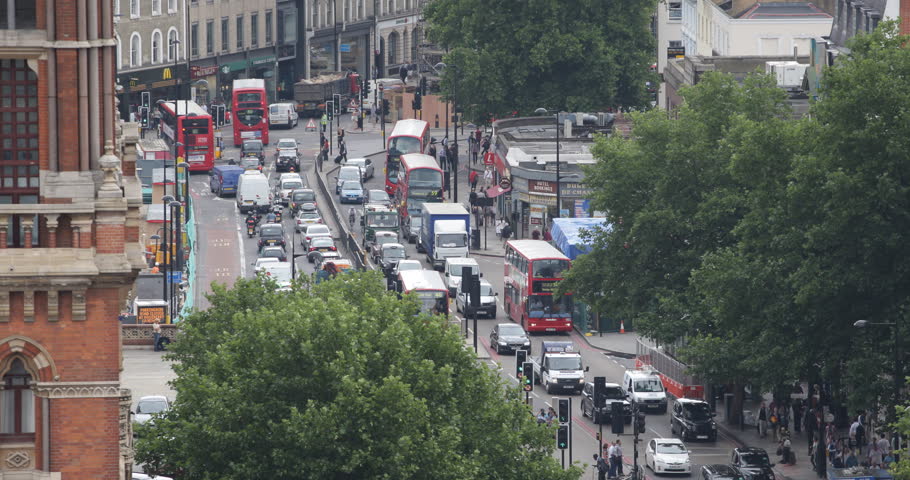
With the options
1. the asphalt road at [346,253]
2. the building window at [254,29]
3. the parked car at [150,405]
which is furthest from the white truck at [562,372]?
the building window at [254,29]

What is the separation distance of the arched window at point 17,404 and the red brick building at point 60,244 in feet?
0.05

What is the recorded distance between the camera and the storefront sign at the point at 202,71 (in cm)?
15488

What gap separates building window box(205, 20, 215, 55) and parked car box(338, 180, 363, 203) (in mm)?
40231

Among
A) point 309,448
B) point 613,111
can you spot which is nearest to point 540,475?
point 309,448

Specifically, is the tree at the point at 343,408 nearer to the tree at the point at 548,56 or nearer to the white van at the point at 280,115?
the tree at the point at 548,56

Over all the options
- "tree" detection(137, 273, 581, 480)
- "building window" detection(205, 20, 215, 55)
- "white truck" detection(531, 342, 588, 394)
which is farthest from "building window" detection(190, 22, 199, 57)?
"tree" detection(137, 273, 581, 480)

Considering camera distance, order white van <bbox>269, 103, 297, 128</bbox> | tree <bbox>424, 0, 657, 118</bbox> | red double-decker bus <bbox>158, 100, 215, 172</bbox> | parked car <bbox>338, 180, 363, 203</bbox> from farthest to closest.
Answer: white van <bbox>269, 103, 297, 128</bbox> → red double-decker bus <bbox>158, 100, 215, 172</bbox> → tree <bbox>424, 0, 657, 118</bbox> → parked car <bbox>338, 180, 363, 203</bbox>

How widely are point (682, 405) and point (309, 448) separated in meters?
29.4

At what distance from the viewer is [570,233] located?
95750mm

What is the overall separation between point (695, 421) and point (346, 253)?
38338 mm

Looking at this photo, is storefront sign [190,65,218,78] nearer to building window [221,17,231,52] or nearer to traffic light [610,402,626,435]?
building window [221,17,231,52]

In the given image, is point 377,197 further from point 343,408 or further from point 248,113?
point 343,408

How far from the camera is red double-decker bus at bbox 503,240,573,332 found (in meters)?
90.8

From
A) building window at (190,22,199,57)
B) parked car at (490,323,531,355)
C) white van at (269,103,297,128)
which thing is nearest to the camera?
parked car at (490,323,531,355)
